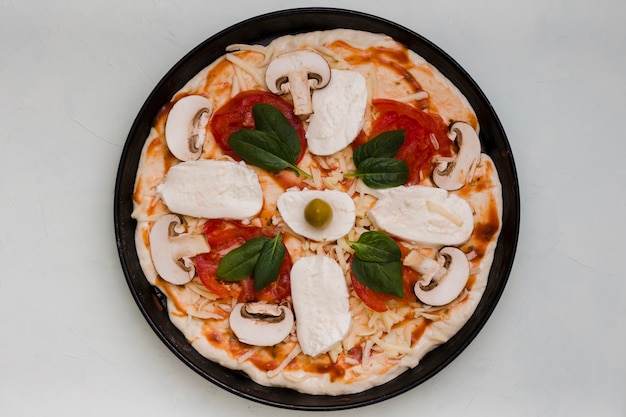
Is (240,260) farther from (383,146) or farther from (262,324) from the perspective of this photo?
(383,146)

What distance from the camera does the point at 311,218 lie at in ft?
10.6

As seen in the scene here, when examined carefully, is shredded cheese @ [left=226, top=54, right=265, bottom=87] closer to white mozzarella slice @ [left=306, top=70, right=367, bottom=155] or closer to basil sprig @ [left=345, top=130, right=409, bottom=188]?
white mozzarella slice @ [left=306, top=70, right=367, bottom=155]

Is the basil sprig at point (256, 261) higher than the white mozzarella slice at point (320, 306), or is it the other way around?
the basil sprig at point (256, 261)

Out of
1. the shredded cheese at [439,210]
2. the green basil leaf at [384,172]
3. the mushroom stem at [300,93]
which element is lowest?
the shredded cheese at [439,210]

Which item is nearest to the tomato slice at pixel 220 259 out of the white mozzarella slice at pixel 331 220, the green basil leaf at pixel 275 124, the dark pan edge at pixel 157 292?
the white mozzarella slice at pixel 331 220

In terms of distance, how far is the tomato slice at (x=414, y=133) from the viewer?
3.37 metres

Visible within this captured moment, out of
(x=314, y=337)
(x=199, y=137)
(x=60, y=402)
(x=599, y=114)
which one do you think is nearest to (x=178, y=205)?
(x=199, y=137)

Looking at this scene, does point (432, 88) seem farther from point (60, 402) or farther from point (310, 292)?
point (60, 402)

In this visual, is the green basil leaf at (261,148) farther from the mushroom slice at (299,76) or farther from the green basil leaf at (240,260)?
the green basil leaf at (240,260)

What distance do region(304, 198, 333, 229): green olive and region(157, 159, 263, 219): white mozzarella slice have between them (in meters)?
0.24

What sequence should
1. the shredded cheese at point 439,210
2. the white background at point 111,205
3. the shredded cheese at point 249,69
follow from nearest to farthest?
the shredded cheese at point 439,210 → the shredded cheese at point 249,69 → the white background at point 111,205

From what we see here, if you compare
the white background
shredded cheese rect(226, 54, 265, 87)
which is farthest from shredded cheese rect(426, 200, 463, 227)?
shredded cheese rect(226, 54, 265, 87)

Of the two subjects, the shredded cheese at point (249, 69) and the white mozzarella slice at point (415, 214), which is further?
the shredded cheese at point (249, 69)

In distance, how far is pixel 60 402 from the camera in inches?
143
